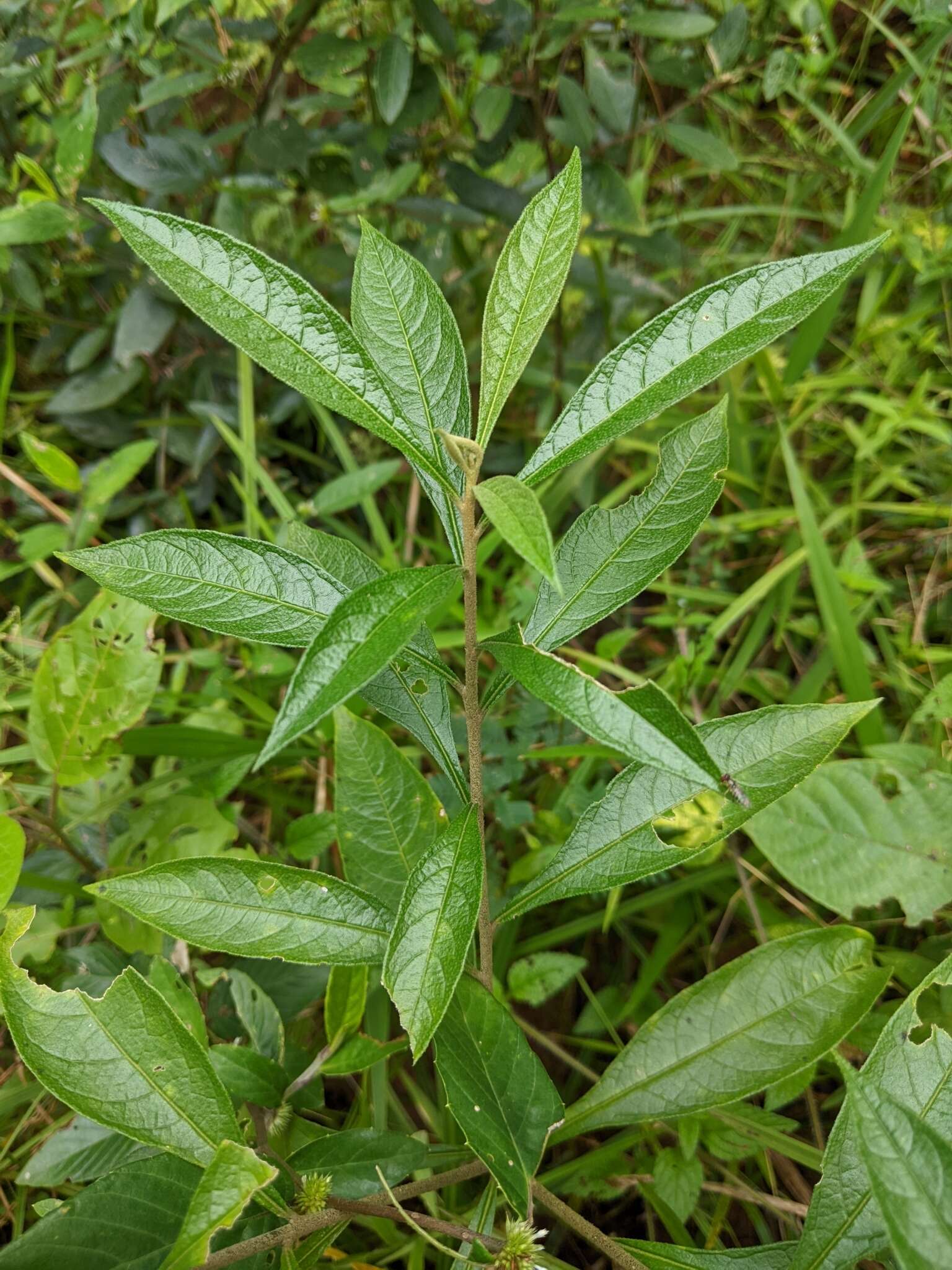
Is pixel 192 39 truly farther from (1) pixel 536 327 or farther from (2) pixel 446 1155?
(2) pixel 446 1155

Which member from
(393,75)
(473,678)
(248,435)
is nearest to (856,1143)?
(473,678)

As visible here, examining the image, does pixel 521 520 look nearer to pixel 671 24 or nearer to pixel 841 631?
pixel 841 631

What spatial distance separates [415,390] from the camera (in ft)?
2.75

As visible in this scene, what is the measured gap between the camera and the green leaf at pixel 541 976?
1365mm

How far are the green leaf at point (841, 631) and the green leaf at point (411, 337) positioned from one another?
1109 millimetres

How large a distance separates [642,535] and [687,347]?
20 centimetres

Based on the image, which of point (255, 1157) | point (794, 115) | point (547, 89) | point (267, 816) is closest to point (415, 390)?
point (255, 1157)

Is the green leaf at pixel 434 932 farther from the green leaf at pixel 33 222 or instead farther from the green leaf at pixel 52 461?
the green leaf at pixel 33 222

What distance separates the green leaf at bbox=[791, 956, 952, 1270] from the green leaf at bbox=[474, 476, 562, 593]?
61 cm

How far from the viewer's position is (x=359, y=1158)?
0.99 meters

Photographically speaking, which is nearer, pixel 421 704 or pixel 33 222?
pixel 421 704

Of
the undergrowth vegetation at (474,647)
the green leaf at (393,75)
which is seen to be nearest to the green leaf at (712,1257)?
the undergrowth vegetation at (474,647)

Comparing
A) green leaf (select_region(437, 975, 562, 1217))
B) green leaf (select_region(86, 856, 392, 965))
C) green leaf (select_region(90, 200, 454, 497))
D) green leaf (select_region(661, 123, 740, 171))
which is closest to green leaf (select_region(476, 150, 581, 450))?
green leaf (select_region(90, 200, 454, 497))

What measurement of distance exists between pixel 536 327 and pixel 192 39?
4.97ft
